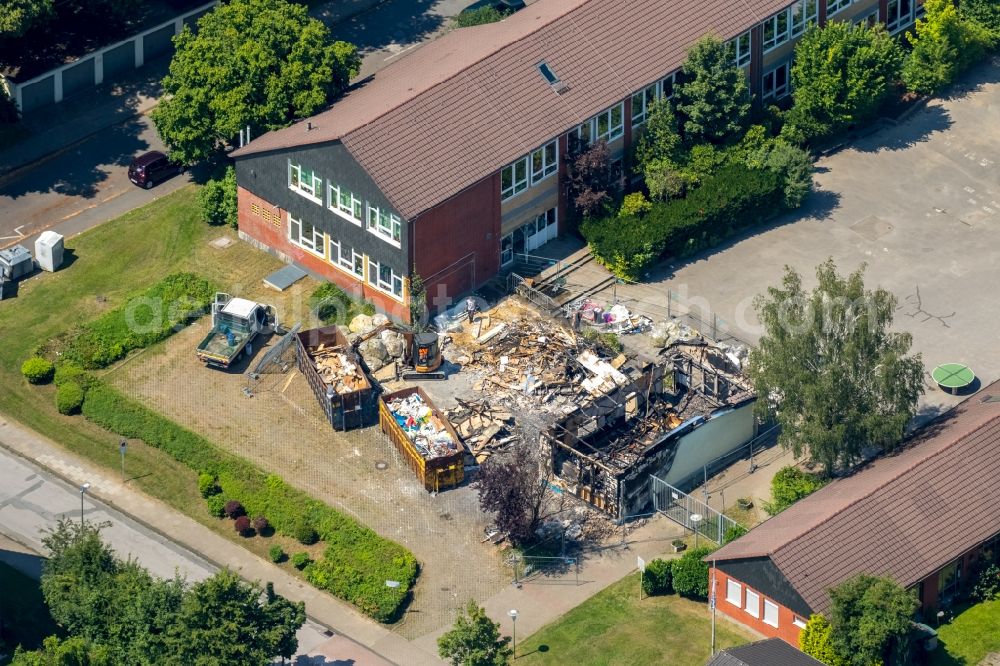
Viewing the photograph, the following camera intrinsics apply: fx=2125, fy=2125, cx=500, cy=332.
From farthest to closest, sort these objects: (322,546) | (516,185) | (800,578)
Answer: (516,185) → (322,546) → (800,578)

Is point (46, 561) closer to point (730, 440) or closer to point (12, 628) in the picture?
point (12, 628)

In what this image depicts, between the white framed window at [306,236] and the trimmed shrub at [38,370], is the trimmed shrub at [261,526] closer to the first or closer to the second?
the trimmed shrub at [38,370]

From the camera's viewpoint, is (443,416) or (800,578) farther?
(443,416)

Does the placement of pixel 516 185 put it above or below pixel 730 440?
above

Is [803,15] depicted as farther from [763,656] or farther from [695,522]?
[763,656]

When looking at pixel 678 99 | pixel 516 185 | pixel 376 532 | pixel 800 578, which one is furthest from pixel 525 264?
pixel 800 578

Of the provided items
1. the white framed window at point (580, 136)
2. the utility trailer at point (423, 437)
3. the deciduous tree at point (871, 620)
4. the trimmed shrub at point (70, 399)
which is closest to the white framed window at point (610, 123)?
the white framed window at point (580, 136)

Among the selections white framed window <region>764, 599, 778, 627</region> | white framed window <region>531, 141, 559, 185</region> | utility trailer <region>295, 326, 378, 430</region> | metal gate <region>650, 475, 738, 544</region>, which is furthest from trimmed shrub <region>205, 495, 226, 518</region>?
white framed window <region>764, 599, 778, 627</region>
